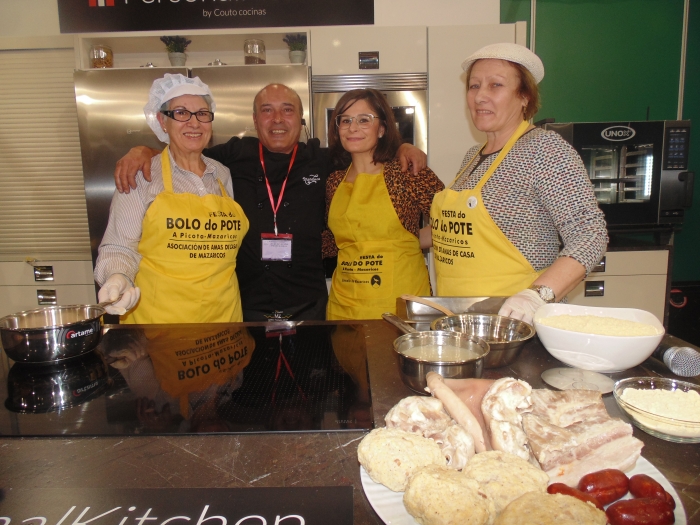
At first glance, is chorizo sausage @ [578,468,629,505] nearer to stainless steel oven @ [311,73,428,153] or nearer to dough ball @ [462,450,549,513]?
dough ball @ [462,450,549,513]

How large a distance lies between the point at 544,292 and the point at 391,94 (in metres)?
2.15

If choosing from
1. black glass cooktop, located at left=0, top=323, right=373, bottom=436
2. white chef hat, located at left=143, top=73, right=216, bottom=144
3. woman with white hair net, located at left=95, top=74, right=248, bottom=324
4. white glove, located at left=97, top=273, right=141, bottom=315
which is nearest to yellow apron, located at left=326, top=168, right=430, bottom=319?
woman with white hair net, located at left=95, top=74, right=248, bottom=324

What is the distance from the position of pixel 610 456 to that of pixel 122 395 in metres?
0.91

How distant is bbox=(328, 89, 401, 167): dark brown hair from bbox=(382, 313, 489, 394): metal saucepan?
119 centimetres

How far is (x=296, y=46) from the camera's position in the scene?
10.3ft

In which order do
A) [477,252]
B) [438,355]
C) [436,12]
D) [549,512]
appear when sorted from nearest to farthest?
[549,512]
[438,355]
[477,252]
[436,12]

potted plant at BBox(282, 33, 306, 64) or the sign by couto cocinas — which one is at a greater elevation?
the sign by couto cocinas

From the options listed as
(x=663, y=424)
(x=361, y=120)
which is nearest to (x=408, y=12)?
(x=361, y=120)

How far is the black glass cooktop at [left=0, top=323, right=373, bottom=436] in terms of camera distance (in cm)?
88

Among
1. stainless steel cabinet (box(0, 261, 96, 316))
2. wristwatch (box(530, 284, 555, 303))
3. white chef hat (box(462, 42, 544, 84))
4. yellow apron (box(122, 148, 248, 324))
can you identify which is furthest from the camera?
stainless steel cabinet (box(0, 261, 96, 316))

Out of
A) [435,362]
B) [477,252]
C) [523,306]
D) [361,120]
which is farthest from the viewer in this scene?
[361,120]

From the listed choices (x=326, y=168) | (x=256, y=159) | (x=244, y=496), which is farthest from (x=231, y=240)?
(x=244, y=496)

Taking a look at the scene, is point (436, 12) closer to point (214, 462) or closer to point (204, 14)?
point (204, 14)

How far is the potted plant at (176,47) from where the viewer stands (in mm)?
3191
